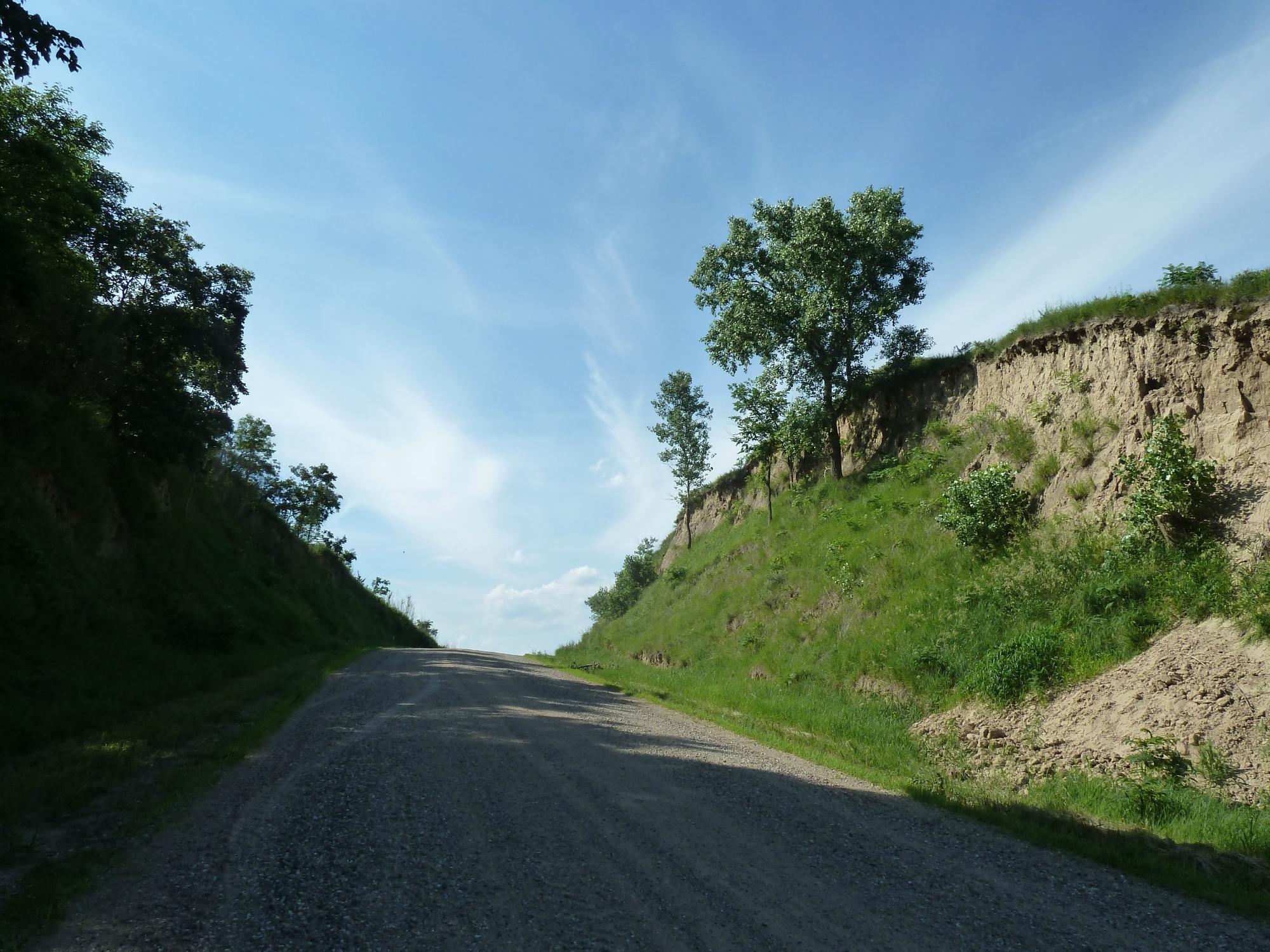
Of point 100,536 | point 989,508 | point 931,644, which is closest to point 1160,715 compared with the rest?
point 931,644

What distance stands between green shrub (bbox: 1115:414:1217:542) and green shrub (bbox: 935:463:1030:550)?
9.61 ft

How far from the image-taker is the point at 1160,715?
9.32 m

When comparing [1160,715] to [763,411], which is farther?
[763,411]

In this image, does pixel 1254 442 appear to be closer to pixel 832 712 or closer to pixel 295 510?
pixel 832 712

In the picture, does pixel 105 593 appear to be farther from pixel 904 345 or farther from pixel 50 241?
pixel 904 345

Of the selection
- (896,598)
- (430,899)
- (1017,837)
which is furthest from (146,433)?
(1017,837)

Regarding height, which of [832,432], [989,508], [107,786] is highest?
[832,432]

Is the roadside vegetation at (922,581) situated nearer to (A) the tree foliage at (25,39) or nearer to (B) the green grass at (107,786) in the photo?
(B) the green grass at (107,786)

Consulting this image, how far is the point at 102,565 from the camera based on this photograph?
17953 millimetres

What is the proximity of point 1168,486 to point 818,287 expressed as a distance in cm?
1682

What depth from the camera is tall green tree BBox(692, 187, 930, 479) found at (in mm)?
26562

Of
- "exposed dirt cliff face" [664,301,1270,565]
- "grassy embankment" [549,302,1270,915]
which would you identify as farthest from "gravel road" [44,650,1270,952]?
"exposed dirt cliff face" [664,301,1270,565]

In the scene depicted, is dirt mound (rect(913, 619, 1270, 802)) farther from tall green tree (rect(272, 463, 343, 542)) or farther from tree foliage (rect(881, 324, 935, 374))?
tall green tree (rect(272, 463, 343, 542))

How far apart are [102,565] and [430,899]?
18041 millimetres
